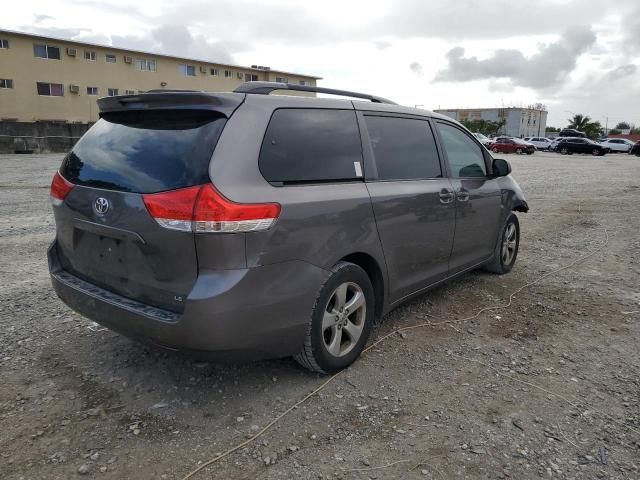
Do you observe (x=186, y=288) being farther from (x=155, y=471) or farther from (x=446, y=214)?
(x=446, y=214)

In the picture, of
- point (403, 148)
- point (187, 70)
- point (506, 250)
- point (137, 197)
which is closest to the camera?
point (137, 197)

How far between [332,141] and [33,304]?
3069 millimetres

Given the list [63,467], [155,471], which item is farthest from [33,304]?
[155,471]

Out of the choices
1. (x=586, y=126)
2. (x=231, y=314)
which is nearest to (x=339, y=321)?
(x=231, y=314)

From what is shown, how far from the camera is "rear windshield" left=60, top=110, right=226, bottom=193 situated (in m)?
2.66

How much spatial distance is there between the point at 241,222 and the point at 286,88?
1182 millimetres

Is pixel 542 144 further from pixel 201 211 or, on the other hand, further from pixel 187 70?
pixel 201 211

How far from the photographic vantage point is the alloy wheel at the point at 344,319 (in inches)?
127

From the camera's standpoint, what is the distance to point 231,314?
2.65 metres

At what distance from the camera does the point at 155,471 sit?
245cm

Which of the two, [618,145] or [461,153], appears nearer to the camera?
[461,153]

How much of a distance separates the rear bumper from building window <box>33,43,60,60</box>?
41897mm

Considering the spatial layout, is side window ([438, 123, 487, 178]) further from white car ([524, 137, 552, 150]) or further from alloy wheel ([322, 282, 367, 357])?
white car ([524, 137, 552, 150])

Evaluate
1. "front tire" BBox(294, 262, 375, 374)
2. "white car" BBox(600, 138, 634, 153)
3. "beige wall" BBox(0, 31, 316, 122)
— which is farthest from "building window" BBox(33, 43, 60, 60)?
"white car" BBox(600, 138, 634, 153)
